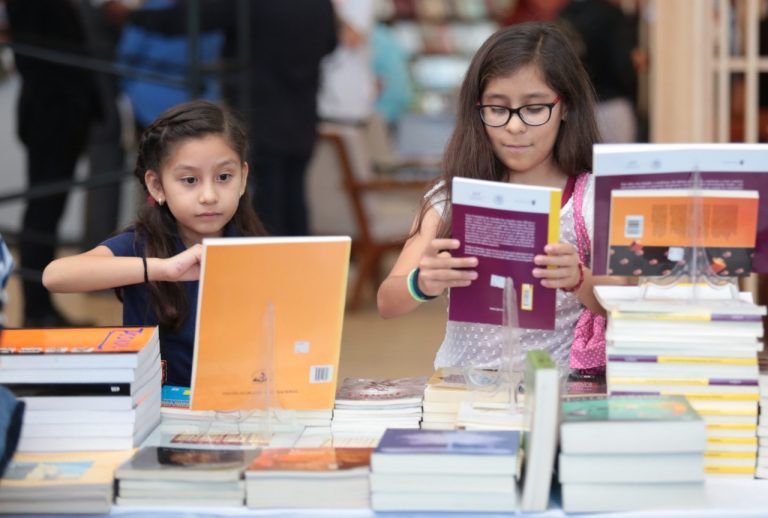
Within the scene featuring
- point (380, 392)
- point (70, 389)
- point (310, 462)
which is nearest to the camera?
point (310, 462)

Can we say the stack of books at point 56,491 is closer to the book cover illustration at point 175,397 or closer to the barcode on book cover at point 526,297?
the book cover illustration at point 175,397

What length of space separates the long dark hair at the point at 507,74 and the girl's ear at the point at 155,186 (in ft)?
1.76

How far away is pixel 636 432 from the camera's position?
1.65 metres

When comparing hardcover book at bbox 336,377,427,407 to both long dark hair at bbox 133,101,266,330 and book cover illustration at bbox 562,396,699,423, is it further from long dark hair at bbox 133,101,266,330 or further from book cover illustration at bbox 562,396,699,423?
long dark hair at bbox 133,101,266,330

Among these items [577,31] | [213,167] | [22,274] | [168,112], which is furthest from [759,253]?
[577,31]

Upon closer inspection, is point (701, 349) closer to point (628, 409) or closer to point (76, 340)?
point (628, 409)

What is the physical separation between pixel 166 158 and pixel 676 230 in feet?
3.40

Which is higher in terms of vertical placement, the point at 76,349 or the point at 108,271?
the point at 108,271

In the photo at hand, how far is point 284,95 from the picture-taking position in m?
5.36

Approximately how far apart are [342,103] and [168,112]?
4.44m

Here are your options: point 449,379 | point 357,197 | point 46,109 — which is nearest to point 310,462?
point 449,379

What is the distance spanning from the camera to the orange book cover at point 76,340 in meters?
1.85

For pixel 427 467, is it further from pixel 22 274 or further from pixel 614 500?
pixel 22 274

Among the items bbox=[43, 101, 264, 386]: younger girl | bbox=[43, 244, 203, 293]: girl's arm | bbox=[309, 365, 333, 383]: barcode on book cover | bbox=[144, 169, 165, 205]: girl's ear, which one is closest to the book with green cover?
bbox=[309, 365, 333, 383]: barcode on book cover
